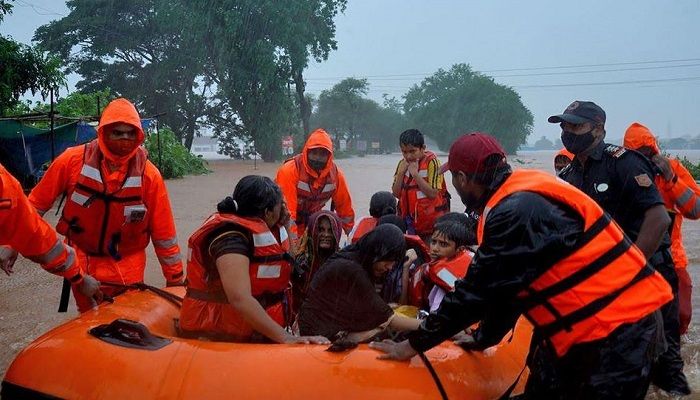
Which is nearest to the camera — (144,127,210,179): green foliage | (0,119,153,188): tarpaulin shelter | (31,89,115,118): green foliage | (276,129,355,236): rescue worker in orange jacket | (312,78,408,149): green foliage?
(276,129,355,236): rescue worker in orange jacket

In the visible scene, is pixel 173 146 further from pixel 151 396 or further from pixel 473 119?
pixel 473 119

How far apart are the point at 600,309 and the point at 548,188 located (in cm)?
39

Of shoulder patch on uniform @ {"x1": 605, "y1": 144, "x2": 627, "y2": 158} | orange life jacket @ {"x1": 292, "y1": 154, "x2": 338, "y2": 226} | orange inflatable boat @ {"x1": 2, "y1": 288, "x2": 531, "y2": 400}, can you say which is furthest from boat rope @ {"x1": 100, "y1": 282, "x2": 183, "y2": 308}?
shoulder patch on uniform @ {"x1": 605, "y1": 144, "x2": 627, "y2": 158}

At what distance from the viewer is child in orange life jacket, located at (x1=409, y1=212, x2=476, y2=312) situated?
3.12 m

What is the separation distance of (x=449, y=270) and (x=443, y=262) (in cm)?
7

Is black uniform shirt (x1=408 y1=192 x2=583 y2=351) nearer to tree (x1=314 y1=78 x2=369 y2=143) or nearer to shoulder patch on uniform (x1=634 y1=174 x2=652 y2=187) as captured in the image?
shoulder patch on uniform (x1=634 y1=174 x2=652 y2=187)

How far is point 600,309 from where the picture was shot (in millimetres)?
1846

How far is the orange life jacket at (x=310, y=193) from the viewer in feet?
16.3

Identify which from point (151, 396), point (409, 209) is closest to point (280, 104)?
point (409, 209)

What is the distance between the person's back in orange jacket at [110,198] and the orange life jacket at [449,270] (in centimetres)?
158

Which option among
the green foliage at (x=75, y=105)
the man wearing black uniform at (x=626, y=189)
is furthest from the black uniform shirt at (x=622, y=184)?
the green foliage at (x=75, y=105)

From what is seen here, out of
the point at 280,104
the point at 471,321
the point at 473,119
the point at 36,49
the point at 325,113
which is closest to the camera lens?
the point at 471,321

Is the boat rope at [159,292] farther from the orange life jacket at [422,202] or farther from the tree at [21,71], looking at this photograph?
the tree at [21,71]

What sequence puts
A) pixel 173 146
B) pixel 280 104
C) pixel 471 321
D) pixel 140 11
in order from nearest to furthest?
pixel 471 321 → pixel 173 146 → pixel 280 104 → pixel 140 11
